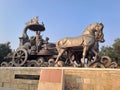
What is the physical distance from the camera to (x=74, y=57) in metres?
10.9

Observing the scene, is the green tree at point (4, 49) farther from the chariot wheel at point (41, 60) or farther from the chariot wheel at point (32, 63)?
the chariot wheel at point (41, 60)

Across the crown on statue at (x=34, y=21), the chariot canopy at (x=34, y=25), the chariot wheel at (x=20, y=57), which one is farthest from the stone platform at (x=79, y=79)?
the crown on statue at (x=34, y=21)

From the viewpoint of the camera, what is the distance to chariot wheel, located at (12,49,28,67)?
44.0ft

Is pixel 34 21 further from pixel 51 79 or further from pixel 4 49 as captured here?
pixel 4 49

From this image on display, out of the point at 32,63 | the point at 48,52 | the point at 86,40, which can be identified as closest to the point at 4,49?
the point at 32,63

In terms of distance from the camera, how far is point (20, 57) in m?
13.6

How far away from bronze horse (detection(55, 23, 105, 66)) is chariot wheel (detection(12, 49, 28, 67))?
12.0 ft

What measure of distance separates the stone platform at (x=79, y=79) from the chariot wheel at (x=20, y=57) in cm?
259

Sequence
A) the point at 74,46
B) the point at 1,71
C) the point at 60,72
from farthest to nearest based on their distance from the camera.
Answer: the point at 1,71, the point at 74,46, the point at 60,72

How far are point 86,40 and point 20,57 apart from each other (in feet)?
17.4

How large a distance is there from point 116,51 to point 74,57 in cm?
1195

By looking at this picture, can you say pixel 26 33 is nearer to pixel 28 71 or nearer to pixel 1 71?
pixel 1 71

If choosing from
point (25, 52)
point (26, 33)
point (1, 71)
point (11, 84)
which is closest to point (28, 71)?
point (11, 84)

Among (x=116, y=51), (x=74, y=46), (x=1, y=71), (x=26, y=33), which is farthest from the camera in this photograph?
(x=116, y=51)
